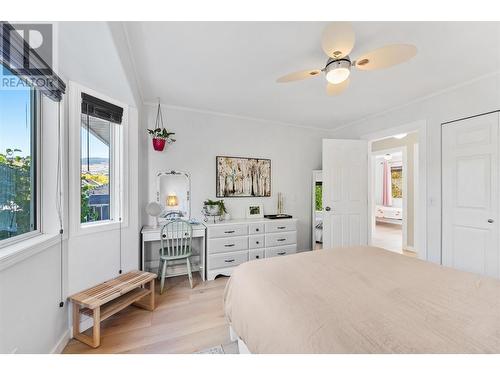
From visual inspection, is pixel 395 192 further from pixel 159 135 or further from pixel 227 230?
pixel 159 135

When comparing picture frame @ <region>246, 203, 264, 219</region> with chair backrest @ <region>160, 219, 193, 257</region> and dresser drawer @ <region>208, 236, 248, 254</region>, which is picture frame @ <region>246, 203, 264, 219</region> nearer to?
dresser drawer @ <region>208, 236, 248, 254</region>

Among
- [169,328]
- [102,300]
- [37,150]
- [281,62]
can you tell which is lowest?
[169,328]

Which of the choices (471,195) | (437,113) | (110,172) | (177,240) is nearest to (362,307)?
(177,240)

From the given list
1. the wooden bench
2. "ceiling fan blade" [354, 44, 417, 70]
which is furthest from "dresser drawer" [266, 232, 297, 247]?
"ceiling fan blade" [354, 44, 417, 70]

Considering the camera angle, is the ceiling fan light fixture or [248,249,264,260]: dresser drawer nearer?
the ceiling fan light fixture

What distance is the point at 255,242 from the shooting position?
10.1ft

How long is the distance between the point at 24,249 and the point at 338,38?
2203 mm

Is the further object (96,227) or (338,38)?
(96,227)

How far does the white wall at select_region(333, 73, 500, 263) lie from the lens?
7.25 feet

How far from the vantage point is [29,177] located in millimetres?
1465

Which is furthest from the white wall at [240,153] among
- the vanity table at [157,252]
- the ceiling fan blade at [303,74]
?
the ceiling fan blade at [303,74]

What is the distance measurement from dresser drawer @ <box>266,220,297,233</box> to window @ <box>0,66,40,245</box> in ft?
8.09

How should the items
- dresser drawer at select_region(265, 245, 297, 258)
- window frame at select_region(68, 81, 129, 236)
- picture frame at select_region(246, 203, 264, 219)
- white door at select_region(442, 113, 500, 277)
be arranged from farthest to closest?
1. picture frame at select_region(246, 203, 264, 219)
2. dresser drawer at select_region(265, 245, 297, 258)
3. white door at select_region(442, 113, 500, 277)
4. window frame at select_region(68, 81, 129, 236)
